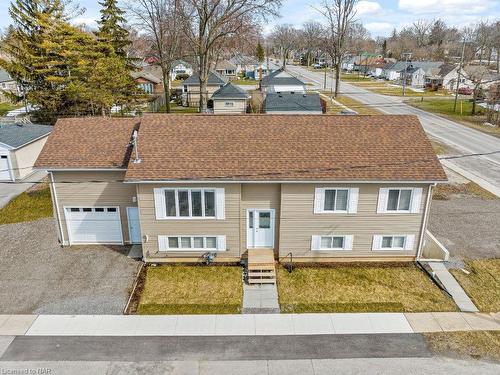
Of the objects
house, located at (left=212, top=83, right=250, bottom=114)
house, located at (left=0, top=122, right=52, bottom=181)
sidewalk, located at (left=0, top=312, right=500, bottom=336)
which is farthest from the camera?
house, located at (left=212, top=83, right=250, bottom=114)

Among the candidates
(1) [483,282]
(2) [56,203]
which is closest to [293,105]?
(2) [56,203]

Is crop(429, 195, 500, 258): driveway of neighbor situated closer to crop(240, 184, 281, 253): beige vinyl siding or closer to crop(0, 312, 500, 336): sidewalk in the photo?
crop(0, 312, 500, 336): sidewalk

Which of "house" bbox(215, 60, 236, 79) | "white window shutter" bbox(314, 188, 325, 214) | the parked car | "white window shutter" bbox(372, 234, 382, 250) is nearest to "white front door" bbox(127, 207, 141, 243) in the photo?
"white window shutter" bbox(314, 188, 325, 214)

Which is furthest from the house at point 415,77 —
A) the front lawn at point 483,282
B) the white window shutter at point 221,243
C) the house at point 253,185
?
the white window shutter at point 221,243

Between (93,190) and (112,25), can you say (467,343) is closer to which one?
(93,190)

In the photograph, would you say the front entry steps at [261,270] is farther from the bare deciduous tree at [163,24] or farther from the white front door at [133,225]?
the bare deciduous tree at [163,24]

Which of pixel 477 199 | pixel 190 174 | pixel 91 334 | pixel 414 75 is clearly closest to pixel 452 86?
pixel 414 75
